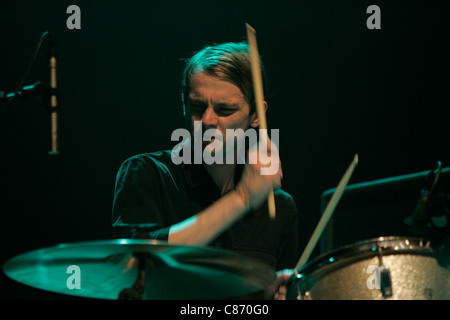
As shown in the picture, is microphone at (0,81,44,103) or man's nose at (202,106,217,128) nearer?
microphone at (0,81,44,103)

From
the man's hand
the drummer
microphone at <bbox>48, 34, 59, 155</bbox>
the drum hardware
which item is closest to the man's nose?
the drummer

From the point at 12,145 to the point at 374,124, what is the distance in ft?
5.62

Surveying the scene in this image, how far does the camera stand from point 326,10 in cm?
282

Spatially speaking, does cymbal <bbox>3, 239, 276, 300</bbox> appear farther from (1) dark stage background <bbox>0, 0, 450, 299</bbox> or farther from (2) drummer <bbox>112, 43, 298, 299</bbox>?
(1) dark stage background <bbox>0, 0, 450, 299</bbox>

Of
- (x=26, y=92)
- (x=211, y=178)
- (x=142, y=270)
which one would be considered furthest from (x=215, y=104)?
(x=142, y=270)

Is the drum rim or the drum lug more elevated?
the drum rim

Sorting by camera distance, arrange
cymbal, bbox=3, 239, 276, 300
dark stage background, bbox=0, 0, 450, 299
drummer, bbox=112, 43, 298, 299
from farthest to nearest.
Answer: dark stage background, bbox=0, 0, 450, 299 → drummer, bbox=112, 43, 298, 299 → cymbal, bbox=3, 239, 276, 300

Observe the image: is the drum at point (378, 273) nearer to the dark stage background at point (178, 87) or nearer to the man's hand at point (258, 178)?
the man's hand at point (258, 178)

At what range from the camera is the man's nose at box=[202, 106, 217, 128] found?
195 cm

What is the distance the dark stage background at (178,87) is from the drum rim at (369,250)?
1169 mm

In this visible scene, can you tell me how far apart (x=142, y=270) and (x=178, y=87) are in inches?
59.8

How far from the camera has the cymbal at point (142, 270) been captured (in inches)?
49.8

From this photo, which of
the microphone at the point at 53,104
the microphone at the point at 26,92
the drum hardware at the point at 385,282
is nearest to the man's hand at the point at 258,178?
the drum hardware at the point at 385,282

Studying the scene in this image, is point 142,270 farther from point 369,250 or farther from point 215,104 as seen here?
point 215,104
